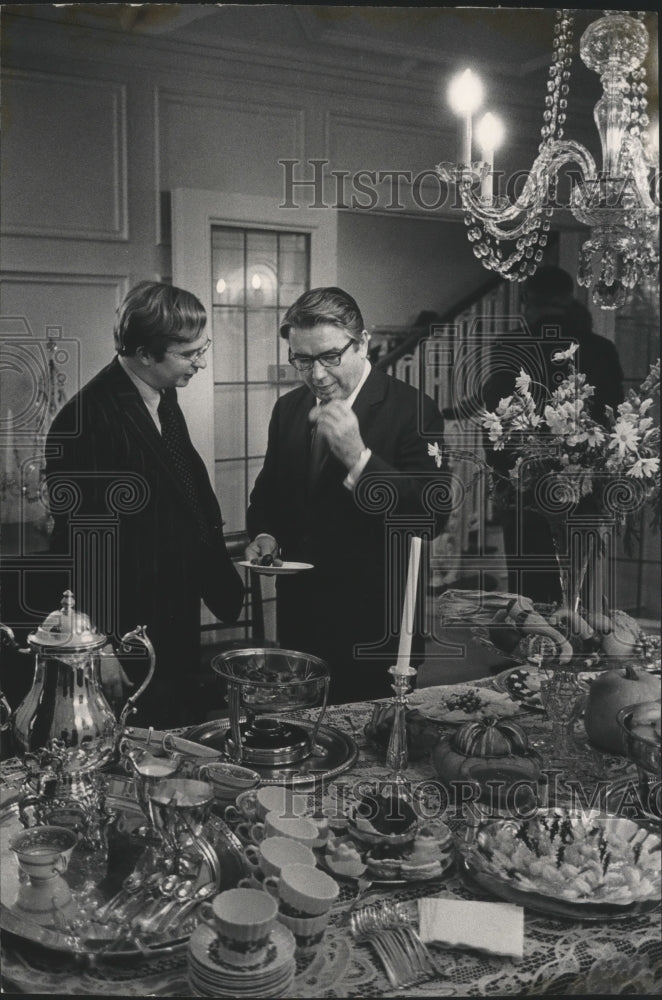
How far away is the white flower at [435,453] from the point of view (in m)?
1.73

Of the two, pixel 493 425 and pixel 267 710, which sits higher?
pixel 493 425

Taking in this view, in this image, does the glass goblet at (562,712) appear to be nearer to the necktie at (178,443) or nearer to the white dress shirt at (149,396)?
the necktie at (178,443)

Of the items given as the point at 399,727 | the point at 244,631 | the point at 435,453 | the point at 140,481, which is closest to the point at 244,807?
the point at 399,727

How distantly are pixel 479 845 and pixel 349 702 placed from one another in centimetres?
52

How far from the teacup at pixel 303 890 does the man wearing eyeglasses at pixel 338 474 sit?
58cm

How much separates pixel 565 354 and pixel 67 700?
1041mm

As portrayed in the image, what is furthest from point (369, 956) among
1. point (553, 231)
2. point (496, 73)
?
point (496, 73)

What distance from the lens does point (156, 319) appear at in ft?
5.46

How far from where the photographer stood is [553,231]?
67.1 inches

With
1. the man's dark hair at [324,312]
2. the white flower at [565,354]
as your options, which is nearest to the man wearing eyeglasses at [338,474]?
the man's dark hair at [324,312]

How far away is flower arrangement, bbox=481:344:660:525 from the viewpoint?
5.33 feet

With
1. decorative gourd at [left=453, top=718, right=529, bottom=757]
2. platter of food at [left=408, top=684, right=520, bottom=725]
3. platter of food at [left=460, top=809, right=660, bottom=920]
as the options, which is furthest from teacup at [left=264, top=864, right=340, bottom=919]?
platter of food at [left=408, top=684, right=520, bottom=725]

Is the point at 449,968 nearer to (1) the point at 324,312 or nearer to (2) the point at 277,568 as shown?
(2) the point at 277,568

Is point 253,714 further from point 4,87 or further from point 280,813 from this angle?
point 4,87
